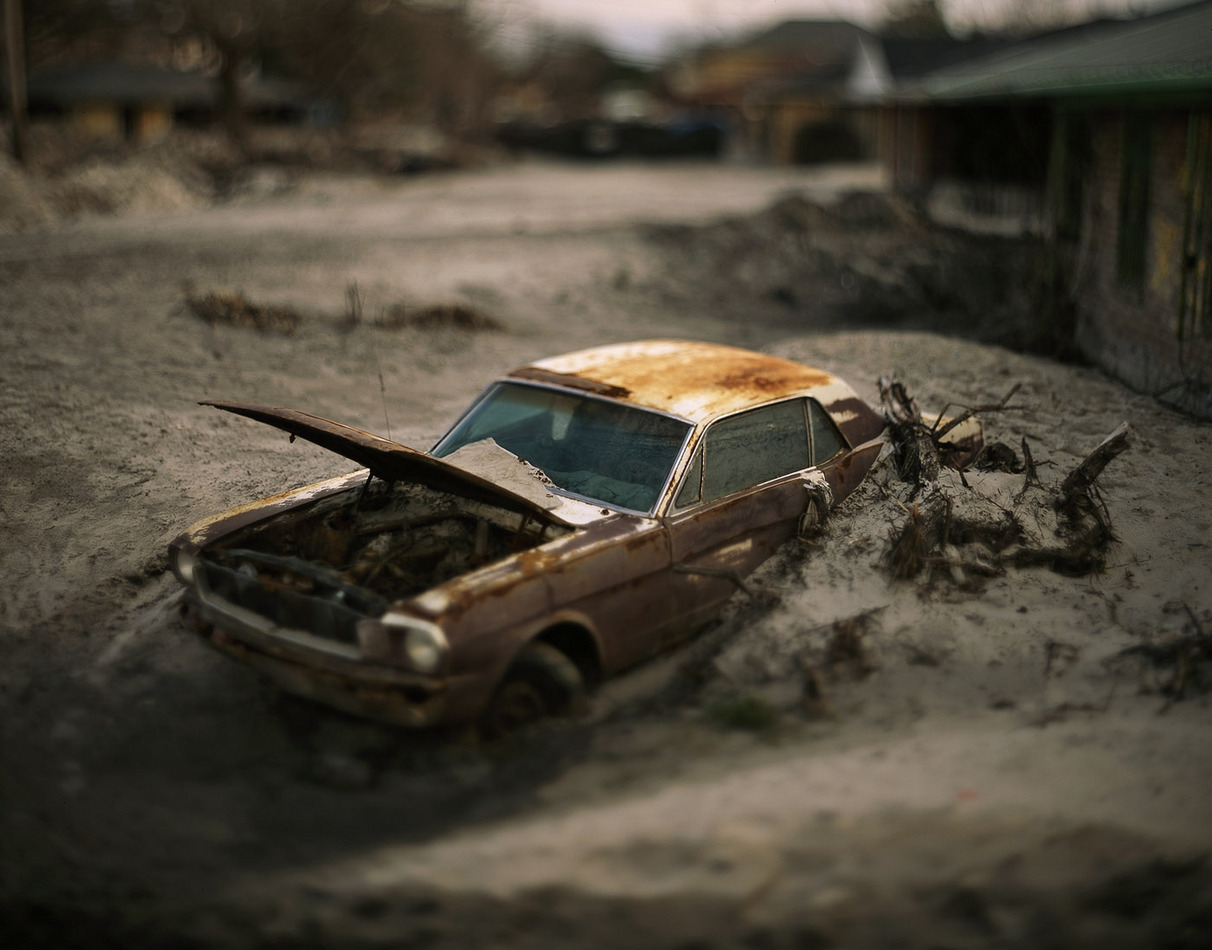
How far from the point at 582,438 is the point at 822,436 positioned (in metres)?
1.36

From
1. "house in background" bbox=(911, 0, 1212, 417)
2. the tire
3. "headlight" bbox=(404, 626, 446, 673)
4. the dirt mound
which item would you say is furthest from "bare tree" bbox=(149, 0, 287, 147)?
"headlight" bbox=(404, 626, 446, 673)

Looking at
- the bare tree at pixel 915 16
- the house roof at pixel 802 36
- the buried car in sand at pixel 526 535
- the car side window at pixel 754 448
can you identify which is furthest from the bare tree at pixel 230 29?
the house roof at pixel 802 36

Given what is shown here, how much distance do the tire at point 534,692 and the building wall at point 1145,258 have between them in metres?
5.88

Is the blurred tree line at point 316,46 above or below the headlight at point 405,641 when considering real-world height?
above

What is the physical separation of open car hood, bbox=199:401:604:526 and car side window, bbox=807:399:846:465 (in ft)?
5.04

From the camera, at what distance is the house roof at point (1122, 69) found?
782cm

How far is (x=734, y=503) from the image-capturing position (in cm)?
507

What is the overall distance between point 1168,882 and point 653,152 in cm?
4226

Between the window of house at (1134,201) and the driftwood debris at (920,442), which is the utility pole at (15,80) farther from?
the driftwood debris at (920,442)

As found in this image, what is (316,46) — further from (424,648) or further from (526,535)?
(424,648)

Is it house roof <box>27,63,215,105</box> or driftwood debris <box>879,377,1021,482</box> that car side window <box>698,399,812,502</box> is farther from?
house roof <box>27,63,215,105</box>

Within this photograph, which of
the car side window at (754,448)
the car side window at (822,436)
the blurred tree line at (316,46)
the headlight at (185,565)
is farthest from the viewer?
the blurred tree line at (316,46)

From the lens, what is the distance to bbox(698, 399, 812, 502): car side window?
5.11m

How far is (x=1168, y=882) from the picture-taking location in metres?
3.55
